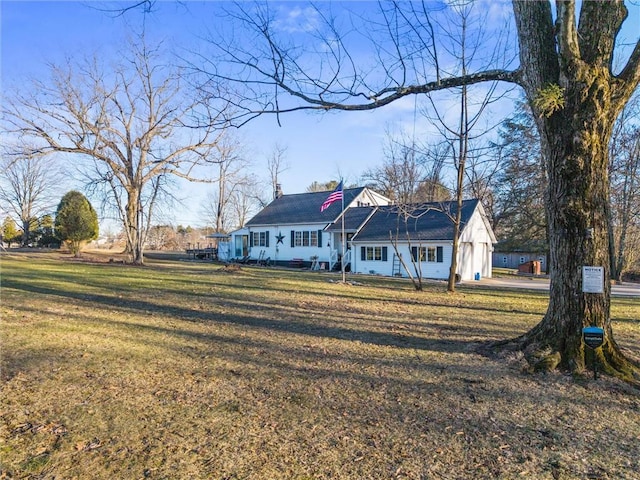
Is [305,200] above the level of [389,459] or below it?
above

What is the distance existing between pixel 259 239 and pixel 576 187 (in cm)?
2965

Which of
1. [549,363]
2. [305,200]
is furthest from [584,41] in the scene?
[305,200]

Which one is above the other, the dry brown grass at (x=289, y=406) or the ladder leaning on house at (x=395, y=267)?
the ladder leaning on house at (x=395, y=267)

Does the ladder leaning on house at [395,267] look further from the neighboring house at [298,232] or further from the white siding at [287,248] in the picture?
the white siding at [287,248]

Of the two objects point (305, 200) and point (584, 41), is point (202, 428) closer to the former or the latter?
point (584, 41)

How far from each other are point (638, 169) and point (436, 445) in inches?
1069

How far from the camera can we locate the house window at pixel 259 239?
3294 centimetres

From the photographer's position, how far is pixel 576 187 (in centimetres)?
503

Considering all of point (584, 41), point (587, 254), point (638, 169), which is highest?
point (638, 169)

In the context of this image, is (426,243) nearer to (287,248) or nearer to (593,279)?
(287,248)

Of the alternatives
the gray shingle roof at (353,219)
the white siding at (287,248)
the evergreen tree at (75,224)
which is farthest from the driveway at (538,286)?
the evergreen tree at (75,224)

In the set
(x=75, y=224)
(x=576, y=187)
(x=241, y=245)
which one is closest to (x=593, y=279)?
(x=576, y=187)

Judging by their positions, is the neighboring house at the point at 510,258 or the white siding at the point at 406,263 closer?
the white siding at the point at 406,263

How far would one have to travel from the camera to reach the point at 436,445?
3.16 m
